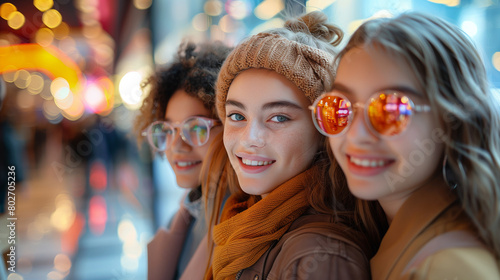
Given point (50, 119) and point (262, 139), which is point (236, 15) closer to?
point (262, 139)

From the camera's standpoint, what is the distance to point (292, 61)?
3.86 ft

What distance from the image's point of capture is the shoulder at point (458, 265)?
0.71 metres

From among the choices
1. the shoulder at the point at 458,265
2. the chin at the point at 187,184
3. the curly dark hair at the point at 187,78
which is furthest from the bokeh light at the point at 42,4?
the shoulder at the point at 458,265

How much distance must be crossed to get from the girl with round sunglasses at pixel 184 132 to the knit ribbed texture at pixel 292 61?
0.50 metres

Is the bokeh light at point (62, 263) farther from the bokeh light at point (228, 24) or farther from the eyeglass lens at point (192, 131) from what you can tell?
the bokeh light at point (228, 24)

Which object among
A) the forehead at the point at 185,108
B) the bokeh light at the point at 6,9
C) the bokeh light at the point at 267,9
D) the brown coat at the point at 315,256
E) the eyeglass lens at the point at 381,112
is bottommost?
the brown coat at the point at 315,256

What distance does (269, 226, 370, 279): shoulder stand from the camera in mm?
924

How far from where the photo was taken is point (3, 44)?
2.99 m

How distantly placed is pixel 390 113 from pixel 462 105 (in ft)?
0.57

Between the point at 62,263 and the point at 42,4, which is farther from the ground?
the point at 42,4

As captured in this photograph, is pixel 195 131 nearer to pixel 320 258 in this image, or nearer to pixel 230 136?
pixel 230 136

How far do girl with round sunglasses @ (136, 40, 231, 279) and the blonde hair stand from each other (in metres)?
1.02

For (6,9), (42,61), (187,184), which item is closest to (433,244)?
(187,184)

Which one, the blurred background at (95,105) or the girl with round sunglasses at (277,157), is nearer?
the girl with round sunglasses at (277,157)
